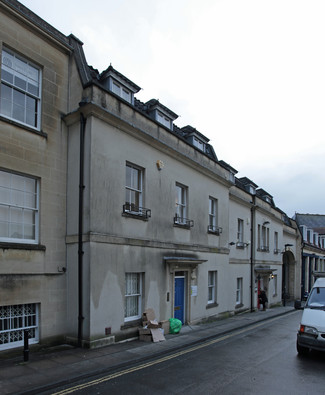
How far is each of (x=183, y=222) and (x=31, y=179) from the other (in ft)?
23.7

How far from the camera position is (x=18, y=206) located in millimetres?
9688

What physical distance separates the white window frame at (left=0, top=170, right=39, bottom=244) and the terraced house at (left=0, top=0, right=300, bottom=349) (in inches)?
1.2

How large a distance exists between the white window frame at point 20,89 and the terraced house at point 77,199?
0.10 ft

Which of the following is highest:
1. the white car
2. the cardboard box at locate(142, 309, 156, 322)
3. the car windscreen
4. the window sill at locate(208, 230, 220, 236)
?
the window sill at locate(208, 230, 220, 236)

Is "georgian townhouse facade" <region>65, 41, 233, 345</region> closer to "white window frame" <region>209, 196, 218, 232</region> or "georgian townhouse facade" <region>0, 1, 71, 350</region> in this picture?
"georgian townhouse facade" <region>0, 1, 71, 350</region>

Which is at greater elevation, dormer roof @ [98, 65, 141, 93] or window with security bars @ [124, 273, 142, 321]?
dormer roof @ [98, 65, 141, 93]

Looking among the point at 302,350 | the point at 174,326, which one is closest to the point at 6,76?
the point at 174,326

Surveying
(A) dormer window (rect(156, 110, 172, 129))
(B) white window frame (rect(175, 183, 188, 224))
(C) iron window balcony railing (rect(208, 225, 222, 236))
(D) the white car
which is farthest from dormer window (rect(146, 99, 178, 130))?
(D) the white car

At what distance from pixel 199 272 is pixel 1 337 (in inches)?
363

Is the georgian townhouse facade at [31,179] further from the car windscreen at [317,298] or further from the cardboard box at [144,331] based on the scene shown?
the car windscreen at [317,298]

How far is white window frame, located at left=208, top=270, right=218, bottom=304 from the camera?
1753 cm

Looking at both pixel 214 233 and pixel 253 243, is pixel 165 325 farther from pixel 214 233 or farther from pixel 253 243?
pixel 253 243

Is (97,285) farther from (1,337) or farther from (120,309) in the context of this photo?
(1,337)

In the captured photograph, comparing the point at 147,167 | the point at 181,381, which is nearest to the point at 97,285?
the point at 181,381
